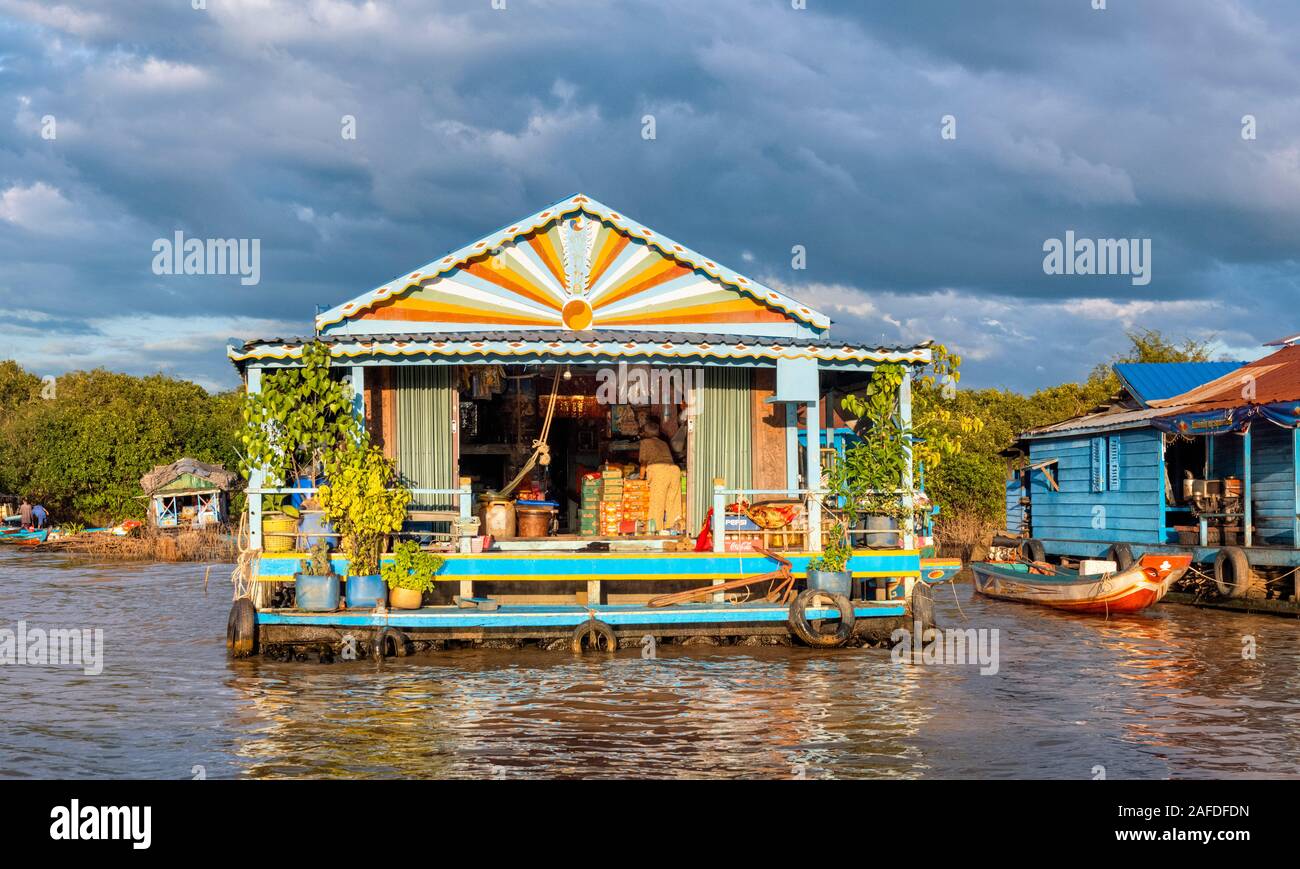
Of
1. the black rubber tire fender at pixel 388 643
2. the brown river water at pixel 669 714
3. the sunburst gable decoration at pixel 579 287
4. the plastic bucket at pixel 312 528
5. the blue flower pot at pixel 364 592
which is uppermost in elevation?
the sunburst gable decoration at pixel 579 287

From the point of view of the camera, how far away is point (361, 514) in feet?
49.4

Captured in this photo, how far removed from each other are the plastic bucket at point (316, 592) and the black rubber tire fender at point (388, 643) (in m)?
0.66

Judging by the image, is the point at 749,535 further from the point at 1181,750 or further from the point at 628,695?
the point at 1181,750

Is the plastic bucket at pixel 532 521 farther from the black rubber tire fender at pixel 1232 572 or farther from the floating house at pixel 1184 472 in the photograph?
the black rubber tire fender at pixel 1232 572

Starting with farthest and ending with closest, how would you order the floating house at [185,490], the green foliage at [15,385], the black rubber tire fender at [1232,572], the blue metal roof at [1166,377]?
the green foliage at [15,385], the floating house at [185,490], the blue metal roof at [1166,377], the black rubber tire fender at [1232,572]

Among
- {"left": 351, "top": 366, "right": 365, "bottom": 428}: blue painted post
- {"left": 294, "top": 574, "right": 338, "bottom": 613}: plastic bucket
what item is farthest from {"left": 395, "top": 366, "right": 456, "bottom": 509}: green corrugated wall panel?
{"left": 294, "top": 574, "right": 338, "bottom": 613}: plastic bucket

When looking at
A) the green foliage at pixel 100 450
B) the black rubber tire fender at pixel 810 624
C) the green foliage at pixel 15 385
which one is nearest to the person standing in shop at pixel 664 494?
the black rubber tire fender at pixel 810 624

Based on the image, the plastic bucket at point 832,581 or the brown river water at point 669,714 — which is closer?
the brown river water at point 669,714

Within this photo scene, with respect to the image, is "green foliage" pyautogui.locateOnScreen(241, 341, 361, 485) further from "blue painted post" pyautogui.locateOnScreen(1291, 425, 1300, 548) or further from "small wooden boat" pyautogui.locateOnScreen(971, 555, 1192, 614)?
"blue painted post" pyautogui.locateOnScreen(1291, 425, 1300, 548)

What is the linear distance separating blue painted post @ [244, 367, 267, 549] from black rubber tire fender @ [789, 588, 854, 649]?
6838 mm

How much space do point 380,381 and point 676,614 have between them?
5590 millimetres

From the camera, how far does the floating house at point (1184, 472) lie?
22734 mm

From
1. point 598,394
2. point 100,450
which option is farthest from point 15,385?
point 598,394

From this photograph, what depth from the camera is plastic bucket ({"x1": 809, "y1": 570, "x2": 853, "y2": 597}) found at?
51.5 feet
